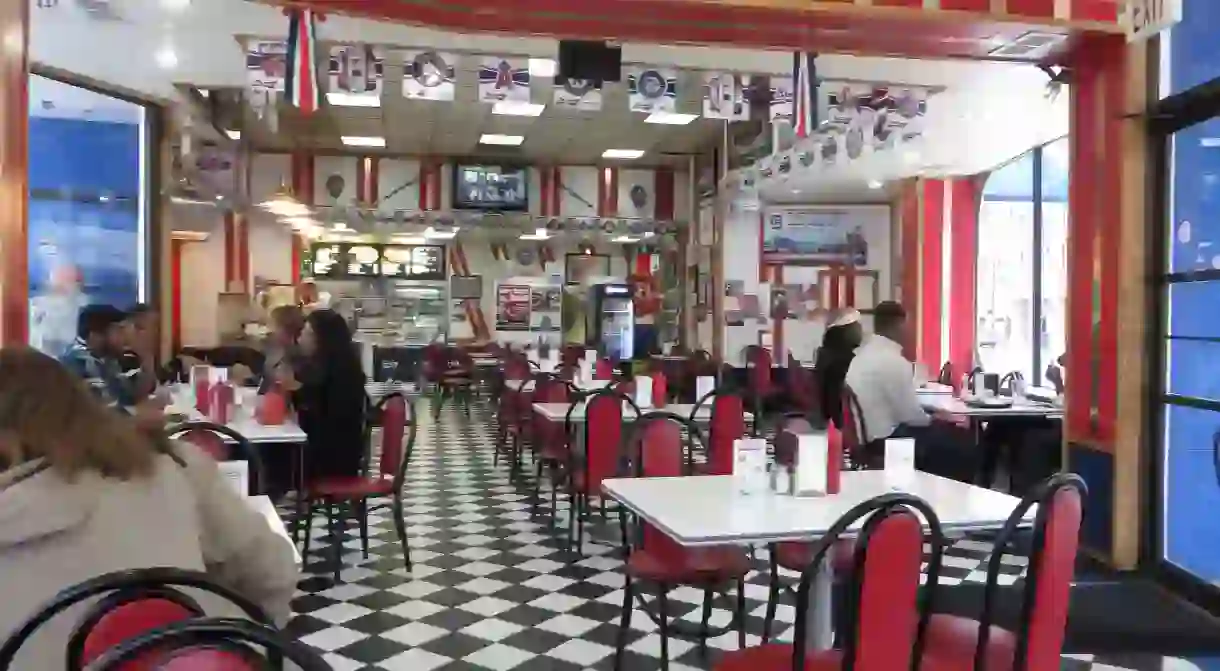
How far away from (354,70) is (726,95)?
8.03 feet

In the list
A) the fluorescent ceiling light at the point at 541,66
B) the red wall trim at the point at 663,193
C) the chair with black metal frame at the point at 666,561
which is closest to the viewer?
the chair with black metal frame at the point at 666,561

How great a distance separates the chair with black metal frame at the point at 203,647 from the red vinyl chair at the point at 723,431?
3.44 meters

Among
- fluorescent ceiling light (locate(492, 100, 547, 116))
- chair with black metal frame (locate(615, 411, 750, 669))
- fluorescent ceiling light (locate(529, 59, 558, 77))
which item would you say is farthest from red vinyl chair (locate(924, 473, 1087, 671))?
fluorescent ceiling light (locate(492, 100, 547, 116))

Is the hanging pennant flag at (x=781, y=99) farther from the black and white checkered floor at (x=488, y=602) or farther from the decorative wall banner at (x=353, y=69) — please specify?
the black and white checkered floor at (x=488, y=602)

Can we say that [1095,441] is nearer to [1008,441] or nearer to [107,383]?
[1008,441]

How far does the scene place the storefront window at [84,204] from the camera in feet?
25.0

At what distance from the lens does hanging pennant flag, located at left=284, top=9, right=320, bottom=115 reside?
524cm

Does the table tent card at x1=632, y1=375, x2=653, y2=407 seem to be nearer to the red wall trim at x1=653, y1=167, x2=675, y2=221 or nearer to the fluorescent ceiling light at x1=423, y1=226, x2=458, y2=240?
the fluorescent ceiling light at x1=423, y1=226, x2=458, y2=240

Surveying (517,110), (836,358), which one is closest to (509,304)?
(517,110)

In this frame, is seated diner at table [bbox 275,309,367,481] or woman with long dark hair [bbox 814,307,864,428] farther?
woman with long dark hair [bbox 814,307,864,428]

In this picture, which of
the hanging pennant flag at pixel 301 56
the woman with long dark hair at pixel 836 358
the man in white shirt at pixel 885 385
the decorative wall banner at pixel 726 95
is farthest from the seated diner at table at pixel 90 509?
the decorative wall banner at pixel 726 95

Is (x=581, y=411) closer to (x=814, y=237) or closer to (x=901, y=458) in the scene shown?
(x=901, y=458)

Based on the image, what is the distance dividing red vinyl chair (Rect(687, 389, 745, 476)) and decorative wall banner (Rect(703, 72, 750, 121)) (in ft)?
7.54

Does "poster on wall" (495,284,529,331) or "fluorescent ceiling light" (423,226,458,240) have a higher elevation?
"fluorescent ceiling light" (423,226,458,240)
